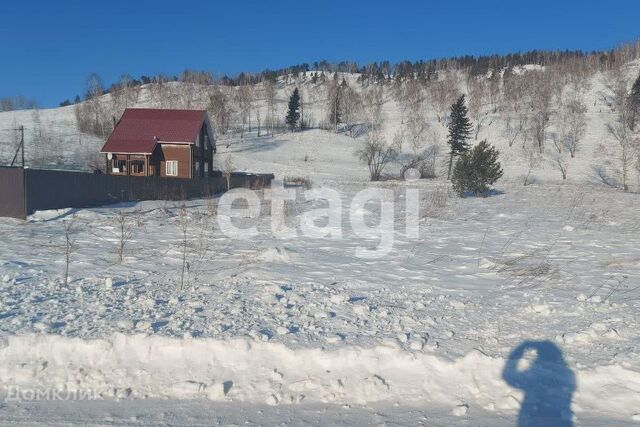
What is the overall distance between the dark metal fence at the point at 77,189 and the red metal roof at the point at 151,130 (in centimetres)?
714

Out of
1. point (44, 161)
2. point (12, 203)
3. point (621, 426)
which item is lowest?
point (621, 426)

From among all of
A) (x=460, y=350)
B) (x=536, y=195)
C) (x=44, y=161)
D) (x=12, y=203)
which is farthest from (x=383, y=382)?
(x=44, y=161)

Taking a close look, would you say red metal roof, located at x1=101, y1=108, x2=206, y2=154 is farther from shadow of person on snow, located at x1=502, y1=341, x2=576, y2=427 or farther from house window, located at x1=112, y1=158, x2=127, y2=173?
shadow of person on snow, located at x1=502, y1=341, x2=576, y2=427

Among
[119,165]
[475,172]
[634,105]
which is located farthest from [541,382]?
[634,105]

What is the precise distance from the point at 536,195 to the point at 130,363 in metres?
23.5

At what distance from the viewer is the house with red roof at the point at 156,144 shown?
30609 millimetres

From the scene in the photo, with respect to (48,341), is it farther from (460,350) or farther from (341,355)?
(460,350)

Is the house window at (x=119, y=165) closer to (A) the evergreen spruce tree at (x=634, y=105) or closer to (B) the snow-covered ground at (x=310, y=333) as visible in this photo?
(B) the snow-covered ground at (x=310, y=333)

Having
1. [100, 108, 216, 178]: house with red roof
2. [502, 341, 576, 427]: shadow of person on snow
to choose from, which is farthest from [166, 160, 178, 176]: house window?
[502, 341, 576, 427]: shadow of person on snow

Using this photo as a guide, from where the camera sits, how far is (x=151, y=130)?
3175 cm

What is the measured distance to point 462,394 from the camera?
151 inches

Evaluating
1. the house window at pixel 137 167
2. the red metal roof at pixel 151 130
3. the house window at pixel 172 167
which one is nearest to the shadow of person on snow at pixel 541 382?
the red metal roof at pixel 151 130

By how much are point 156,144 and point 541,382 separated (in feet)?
100

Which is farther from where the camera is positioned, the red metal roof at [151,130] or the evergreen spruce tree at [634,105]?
the evergreen spruce tree at [634,105]
